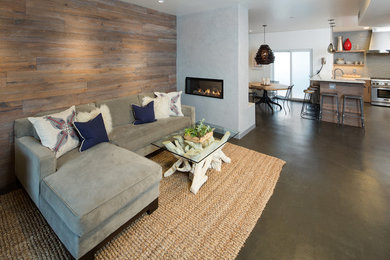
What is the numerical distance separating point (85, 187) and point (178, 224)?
912 millimetres

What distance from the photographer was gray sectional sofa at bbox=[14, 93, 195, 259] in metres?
1.61

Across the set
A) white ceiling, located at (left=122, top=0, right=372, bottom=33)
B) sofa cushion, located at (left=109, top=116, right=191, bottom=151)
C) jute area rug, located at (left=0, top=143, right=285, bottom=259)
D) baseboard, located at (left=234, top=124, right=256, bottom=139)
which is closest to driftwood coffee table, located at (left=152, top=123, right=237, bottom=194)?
jute area rug, located at (left=0, top=143, right=285, bottom=259)

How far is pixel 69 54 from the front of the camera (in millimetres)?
3117

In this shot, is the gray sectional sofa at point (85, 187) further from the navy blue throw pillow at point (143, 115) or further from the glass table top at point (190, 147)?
the navy blue throw pillow at point (143, 115)

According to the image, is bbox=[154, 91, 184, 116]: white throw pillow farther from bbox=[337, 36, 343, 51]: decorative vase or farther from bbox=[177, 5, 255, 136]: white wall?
bbox=[337, 36, 343, 51]: decorative vase

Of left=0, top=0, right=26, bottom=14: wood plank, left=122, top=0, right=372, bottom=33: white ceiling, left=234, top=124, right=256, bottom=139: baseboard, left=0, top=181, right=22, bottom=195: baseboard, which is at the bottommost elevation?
left=0, top=181, right=22, bottom=195: baseboard

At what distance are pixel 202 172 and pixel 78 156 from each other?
1.45 metres

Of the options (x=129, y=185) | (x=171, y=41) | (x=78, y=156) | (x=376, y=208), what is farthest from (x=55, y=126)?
(x=376, y=208)

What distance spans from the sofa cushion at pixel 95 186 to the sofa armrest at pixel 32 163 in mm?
103

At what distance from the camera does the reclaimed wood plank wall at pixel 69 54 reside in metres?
2.60

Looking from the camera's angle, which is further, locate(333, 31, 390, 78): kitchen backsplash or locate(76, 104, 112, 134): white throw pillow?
locate(333, 31, 390, 78): kitchen backsplash

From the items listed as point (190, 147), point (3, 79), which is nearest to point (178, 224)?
point (190, 147)

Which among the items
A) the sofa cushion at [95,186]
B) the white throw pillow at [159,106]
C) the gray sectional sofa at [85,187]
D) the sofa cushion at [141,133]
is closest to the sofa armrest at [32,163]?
the gray sectional sofa at [85,187]

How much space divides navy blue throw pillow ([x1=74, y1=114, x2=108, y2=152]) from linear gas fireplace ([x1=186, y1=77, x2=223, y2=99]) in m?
2.48
